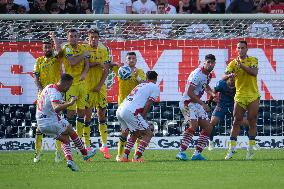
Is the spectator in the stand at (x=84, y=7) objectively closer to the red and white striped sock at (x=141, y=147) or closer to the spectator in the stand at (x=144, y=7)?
the spectator in the stand at (x=144, y=7)

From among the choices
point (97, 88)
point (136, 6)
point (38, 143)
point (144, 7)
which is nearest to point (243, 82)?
point (97, 88)

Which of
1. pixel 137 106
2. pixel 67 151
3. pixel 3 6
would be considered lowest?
pixel 67 151

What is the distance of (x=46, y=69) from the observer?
20.1 m

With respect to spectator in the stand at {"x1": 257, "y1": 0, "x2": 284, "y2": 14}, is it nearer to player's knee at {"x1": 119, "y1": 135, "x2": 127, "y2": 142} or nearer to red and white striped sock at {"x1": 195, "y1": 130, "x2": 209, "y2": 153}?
red and white striped sock at {"x1": 195, "y1": 130, "x2": 209, "y2": 153}

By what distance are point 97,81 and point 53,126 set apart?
3.31 metres

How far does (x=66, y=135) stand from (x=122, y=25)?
548 centimetres

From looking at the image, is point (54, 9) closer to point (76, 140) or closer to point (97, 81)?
point (97, 81)

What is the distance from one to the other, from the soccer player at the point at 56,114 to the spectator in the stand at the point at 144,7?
7.25m

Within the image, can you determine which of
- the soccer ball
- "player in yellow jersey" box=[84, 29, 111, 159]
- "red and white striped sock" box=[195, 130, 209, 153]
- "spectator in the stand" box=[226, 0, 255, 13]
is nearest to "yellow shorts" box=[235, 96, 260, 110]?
"red and white striped sock" box=[195, 130, 209, 153]

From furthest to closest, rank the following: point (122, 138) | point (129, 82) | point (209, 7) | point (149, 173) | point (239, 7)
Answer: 1. point (209, 7)
2. point (239, 7)
3. point (129, 82)
4. point (122, 138)
5. point (149, 173)

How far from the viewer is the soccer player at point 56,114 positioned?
1764cm

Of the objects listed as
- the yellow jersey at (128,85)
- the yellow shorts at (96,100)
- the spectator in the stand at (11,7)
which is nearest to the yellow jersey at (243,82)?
the yellow jersey at (128,85)

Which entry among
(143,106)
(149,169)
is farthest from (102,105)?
(149,169)

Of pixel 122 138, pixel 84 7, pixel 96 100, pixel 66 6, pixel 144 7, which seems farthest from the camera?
pixel 144 7
